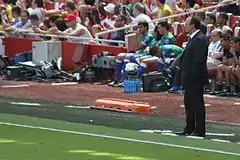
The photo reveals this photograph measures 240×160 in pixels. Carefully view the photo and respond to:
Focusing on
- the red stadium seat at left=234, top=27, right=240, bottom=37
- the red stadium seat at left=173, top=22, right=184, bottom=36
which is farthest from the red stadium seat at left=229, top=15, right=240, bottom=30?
the red stadium seat at left=173, top=22, right=184, bottom=36

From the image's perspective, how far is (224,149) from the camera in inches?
499

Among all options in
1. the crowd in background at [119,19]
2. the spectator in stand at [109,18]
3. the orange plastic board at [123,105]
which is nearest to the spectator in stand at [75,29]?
the crowd in background at [119,19]

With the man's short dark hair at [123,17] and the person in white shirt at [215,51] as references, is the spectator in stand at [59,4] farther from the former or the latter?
the person in white shirt at [215,51]

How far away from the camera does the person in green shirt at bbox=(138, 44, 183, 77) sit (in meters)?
20.4

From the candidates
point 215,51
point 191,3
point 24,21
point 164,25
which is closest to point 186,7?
point 191,3

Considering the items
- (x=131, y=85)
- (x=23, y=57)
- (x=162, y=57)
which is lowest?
(x=131, y=85)

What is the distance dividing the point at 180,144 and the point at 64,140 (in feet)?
6.10

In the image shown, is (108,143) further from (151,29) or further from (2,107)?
(151,29)

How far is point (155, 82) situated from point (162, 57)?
804 millimetres

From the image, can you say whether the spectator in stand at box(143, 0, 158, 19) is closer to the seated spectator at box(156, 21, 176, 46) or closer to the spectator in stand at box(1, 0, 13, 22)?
the seated spectator at box(156, 21, 176, 46)

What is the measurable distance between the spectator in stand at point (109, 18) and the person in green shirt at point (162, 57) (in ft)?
12.3

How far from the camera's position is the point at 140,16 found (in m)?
23.5

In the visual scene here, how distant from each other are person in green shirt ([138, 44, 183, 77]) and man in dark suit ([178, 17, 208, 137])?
19.9 feet

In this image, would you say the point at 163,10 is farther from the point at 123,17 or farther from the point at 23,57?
the point at 23,57
